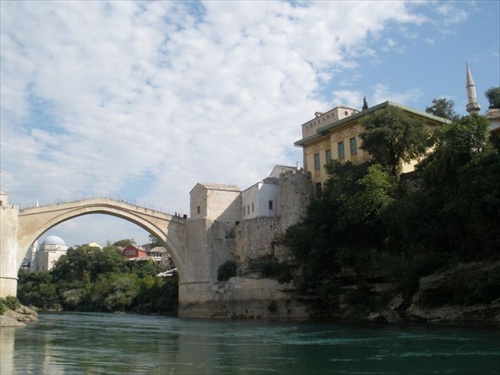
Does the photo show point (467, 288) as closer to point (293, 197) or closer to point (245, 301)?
point (245, 301)

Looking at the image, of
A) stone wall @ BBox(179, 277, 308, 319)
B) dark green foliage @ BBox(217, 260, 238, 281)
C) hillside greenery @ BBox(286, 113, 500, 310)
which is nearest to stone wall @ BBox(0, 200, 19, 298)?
stone wall @ BBox(179, 277, 308, 319)

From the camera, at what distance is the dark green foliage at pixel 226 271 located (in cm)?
4019

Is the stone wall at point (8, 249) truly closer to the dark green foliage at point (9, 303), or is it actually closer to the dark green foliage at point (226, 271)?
the dark green foliage at point (9, 303)

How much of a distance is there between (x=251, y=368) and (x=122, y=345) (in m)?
7.38

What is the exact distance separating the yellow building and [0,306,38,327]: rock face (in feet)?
68.4

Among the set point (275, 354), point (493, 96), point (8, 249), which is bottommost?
point (275, 354)

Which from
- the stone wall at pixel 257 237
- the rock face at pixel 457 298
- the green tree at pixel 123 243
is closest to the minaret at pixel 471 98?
the stone wall at pixel 257 237

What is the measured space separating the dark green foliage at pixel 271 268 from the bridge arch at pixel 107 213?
751cm

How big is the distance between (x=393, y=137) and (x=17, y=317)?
23570 millimetres

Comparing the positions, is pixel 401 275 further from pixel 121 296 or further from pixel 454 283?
pixel 121 296

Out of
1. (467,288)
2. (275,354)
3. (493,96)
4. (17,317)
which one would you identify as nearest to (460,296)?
(467,288)

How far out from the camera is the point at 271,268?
1410 inches

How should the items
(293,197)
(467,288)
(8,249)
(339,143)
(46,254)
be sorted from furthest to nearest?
(46,254)
(293,197)
(339,143)
(8,249)
(467,288)

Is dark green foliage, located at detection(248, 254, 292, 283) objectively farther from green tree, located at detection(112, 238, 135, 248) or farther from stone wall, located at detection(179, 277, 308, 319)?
green tree, located at detection(112, 238, 135, 248)
